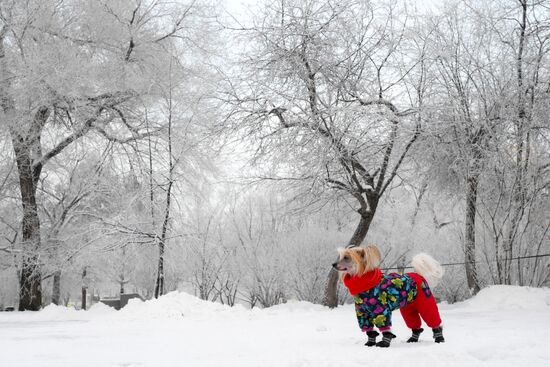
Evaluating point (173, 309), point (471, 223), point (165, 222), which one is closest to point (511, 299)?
point (471, 223)

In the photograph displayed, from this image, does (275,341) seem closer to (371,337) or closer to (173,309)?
(371,337)

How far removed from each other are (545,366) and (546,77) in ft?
24.9

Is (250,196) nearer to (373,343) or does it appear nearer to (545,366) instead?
(373,343)

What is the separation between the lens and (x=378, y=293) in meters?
4.44

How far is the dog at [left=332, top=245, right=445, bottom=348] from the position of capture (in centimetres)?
443

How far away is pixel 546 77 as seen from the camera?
31.1 feet

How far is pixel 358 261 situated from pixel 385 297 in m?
0.39

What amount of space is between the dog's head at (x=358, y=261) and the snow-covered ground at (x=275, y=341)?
0.69 metres

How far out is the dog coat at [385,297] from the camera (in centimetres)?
443

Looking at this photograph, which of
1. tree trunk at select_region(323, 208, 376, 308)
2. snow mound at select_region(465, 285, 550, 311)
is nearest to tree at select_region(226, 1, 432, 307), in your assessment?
tree trunk at select_region(323, 208, 376, 308)

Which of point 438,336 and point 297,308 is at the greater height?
Result: point 438,336

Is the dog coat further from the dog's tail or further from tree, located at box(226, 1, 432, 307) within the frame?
tree, located at box(226, 1, 432, 307)

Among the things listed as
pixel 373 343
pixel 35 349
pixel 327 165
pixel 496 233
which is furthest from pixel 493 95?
pixel 35 349

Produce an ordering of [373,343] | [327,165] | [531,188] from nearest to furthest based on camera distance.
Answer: [373,343], [531,188], [327,165]
